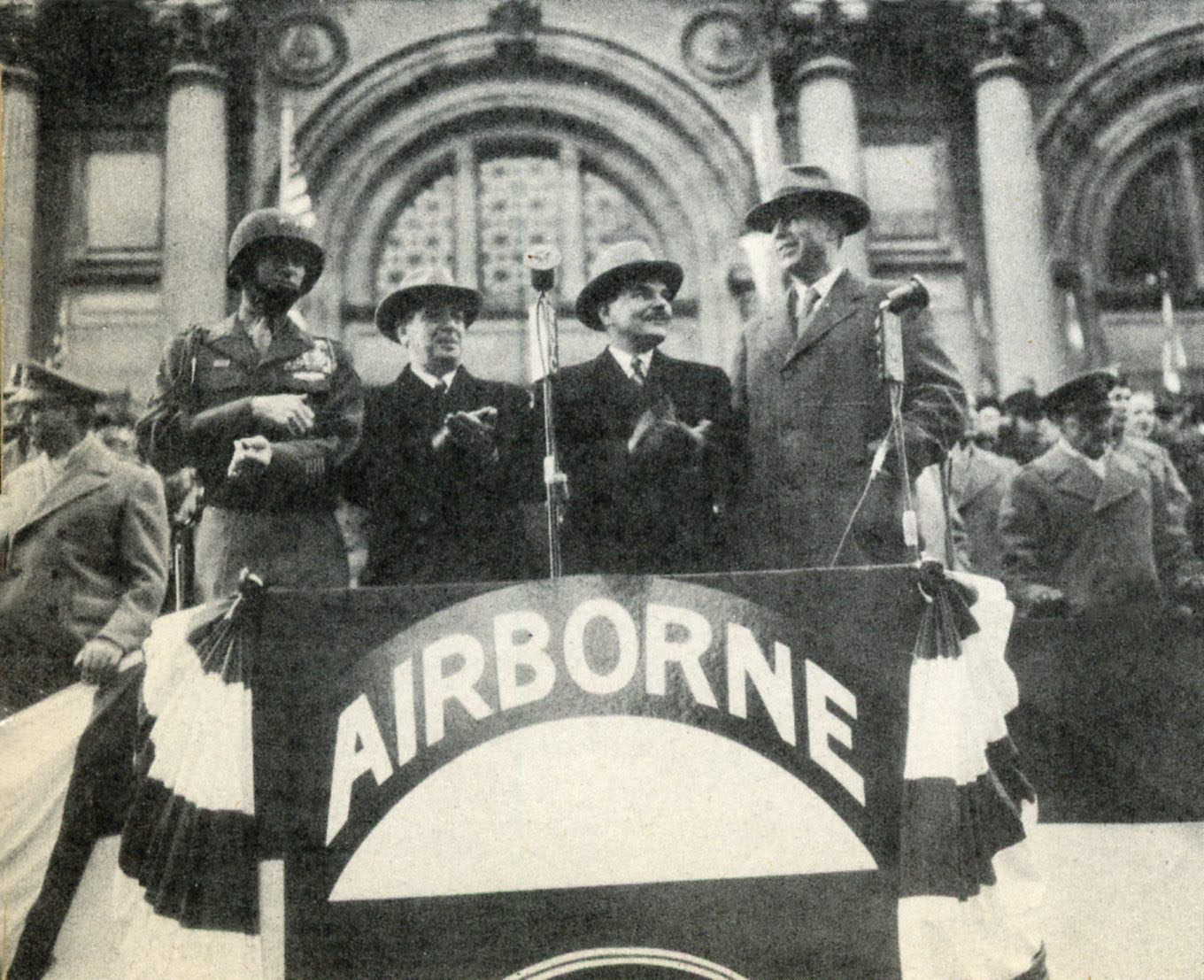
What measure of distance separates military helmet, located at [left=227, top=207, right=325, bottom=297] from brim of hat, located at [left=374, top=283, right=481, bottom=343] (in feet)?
1.57

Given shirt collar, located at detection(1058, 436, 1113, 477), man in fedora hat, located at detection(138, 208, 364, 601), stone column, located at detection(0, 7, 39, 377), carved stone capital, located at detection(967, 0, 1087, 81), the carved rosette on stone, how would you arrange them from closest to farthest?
man in fedora hat, located at detection(138, 208, 364, 601), shirt collar, located at detection(1058, 436, 1113, 477), stone column, located at detection(0, 7, 39, 377), the carved rosette on stone, carved stone capital, located at detection(967, 0, 1087, 81)

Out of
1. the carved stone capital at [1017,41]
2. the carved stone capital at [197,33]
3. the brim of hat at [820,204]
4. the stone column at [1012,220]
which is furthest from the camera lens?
the carved stone capital at [1017,41]

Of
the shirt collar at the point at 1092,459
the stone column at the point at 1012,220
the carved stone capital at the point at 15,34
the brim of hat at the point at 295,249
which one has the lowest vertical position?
the shirt collar at the point at 1092,459

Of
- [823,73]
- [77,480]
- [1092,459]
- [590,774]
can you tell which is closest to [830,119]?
[823,73]

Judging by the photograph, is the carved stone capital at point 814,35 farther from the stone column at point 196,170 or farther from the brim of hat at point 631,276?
the brim of hat at point 631,276

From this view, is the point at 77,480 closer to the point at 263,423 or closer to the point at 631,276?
the point at 263,423

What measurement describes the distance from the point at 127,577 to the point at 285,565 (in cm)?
69

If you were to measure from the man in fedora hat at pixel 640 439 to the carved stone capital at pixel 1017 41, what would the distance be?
7978 millimetres

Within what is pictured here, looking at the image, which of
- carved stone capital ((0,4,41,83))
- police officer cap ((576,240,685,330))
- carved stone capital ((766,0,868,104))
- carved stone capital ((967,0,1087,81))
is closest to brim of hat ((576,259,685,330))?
police officer cap ((576,240,685,330))

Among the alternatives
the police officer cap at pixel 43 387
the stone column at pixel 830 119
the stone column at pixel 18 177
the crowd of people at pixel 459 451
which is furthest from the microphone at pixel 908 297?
the stone column at pixel 18 177

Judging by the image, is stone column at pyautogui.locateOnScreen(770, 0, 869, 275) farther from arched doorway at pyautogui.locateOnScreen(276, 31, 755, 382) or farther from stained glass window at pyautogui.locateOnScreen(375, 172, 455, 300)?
stained glass window at pyautogui.locateOnScreen(375, 172, 455, 300)

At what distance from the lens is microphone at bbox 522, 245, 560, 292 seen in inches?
154

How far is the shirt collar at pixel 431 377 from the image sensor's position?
4680 millimetres

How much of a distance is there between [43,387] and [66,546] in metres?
0.64
